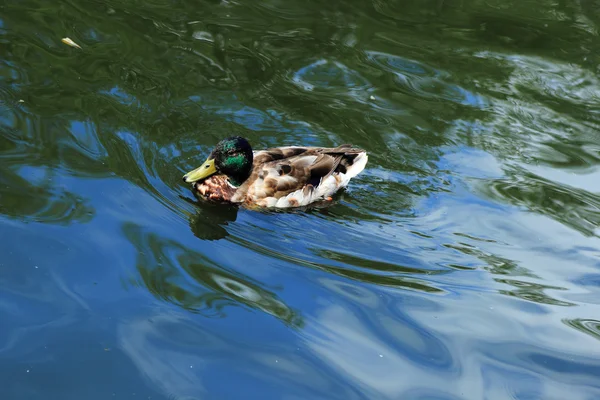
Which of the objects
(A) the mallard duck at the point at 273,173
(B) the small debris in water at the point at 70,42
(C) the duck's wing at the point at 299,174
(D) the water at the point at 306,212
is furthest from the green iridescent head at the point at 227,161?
(B) the small debris in water at the point at 70,42

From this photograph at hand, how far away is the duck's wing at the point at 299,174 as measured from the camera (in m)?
8.82

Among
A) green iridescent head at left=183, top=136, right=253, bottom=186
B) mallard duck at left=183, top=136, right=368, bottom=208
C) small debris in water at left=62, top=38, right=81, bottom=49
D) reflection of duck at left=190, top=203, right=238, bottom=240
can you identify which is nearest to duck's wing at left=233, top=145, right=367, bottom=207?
mallard duck at left=183, top=136, right=368, bottom=208

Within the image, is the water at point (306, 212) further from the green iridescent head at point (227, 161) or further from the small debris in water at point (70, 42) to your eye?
the green iridescent head at point (227, 161)

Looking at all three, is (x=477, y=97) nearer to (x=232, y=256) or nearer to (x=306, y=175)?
(x=306, y=175)

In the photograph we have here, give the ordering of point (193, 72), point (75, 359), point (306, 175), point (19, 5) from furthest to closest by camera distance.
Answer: point (19, 5) < point (193, 72) < point (306, 175) < point (75, 359)

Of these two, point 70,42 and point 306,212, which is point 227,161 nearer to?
point 306,212

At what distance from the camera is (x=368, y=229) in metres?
8.19

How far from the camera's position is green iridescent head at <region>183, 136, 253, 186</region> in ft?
28.3

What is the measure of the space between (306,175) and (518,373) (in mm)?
3387

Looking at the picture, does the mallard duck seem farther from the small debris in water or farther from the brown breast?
the small debris in water

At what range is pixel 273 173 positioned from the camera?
8.88 m

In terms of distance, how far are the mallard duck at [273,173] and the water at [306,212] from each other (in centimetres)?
23

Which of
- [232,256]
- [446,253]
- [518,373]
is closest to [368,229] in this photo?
[446,253]

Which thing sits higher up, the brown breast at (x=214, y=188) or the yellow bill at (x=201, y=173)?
the yellow bill at (x=201, y=173)
